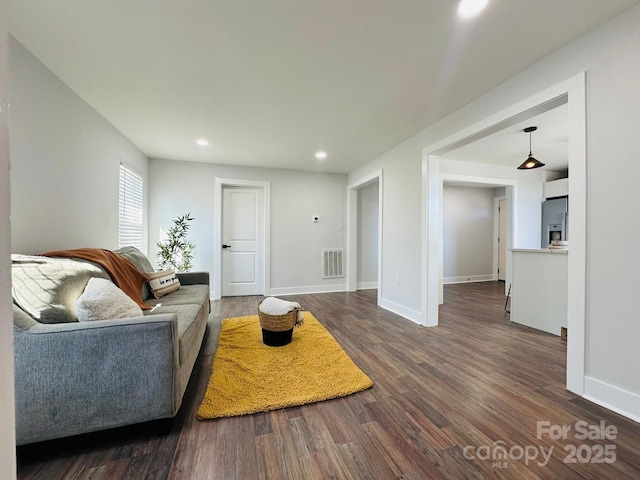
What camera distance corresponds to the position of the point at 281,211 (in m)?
4.75

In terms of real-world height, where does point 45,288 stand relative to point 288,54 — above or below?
below

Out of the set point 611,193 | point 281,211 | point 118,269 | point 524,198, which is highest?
point 524,198

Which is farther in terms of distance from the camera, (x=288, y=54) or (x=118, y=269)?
(x=118, y=269)

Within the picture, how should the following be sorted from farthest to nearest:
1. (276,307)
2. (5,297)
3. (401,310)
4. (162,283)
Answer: (401,310)
(162,283)
(276,307)
(5,297)

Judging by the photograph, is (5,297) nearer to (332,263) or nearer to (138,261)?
(138,261)

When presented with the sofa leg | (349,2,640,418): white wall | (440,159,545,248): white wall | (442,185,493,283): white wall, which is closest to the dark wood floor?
the sofa leg

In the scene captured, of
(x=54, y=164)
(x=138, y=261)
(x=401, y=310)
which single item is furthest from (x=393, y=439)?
(x=54, y=164)

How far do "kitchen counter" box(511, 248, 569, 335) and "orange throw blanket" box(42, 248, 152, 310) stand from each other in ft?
13.1

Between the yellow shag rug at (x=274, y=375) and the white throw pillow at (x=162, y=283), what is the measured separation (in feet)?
2.47

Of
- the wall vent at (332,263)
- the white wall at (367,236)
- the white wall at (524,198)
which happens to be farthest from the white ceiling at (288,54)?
the white wall at (524,198)

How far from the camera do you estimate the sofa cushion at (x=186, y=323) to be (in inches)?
61.4

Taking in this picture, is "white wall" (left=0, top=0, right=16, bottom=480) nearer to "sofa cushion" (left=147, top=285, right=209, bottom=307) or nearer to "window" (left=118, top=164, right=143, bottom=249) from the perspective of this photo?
"sofa cushion" (left=147, top=285, right=209, bottom=307)

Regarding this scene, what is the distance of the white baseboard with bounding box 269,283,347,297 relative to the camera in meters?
4.72

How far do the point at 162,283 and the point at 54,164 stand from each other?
1.29 m
